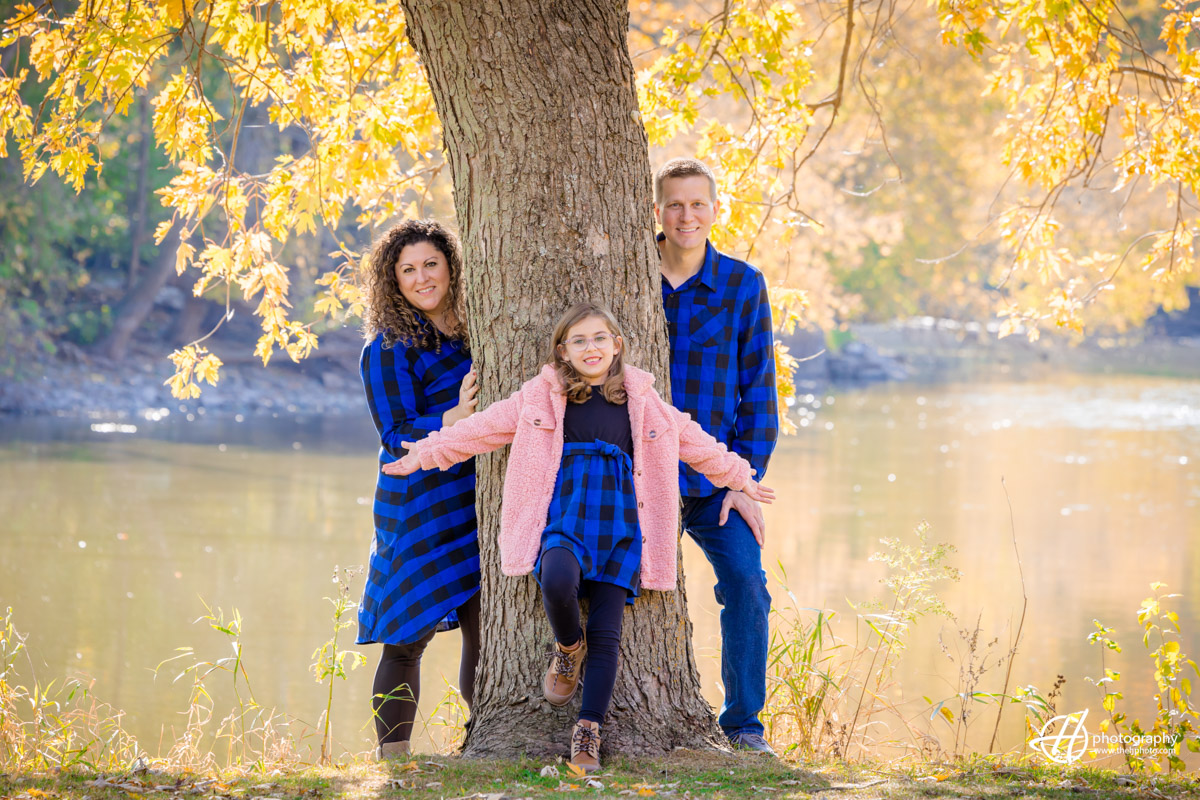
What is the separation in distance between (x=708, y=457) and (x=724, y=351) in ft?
1.47

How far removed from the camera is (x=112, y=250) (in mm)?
19516

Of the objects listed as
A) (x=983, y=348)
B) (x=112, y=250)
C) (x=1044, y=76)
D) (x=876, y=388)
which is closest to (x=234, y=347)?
(x=112, y=250)

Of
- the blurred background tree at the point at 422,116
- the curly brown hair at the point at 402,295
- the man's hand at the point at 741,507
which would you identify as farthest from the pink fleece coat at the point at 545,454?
the blurred background tree at the point at 422,116

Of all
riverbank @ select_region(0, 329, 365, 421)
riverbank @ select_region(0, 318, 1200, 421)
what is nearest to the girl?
riverbank @ select_region(0, 318, 1200, 421)

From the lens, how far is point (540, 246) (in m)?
3.36

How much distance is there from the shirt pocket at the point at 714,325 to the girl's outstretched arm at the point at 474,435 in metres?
0.70

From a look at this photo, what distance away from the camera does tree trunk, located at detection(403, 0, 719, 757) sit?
3.32 metres

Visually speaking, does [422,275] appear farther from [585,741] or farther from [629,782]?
[629,782]

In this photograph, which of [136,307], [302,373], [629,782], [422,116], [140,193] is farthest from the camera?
[302,373]

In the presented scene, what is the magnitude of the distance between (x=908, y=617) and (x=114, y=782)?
285 cm

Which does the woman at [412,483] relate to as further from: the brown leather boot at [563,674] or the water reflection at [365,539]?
the water reflection at [365,539]

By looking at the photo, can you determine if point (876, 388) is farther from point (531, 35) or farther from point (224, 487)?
point (531, 35)

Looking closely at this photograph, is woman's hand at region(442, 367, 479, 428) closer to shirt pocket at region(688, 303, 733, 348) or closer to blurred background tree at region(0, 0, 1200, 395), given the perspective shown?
shirt pocket at region(688, 303, 733, 348)

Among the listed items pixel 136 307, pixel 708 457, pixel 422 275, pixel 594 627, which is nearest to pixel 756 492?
pixel 708 457
